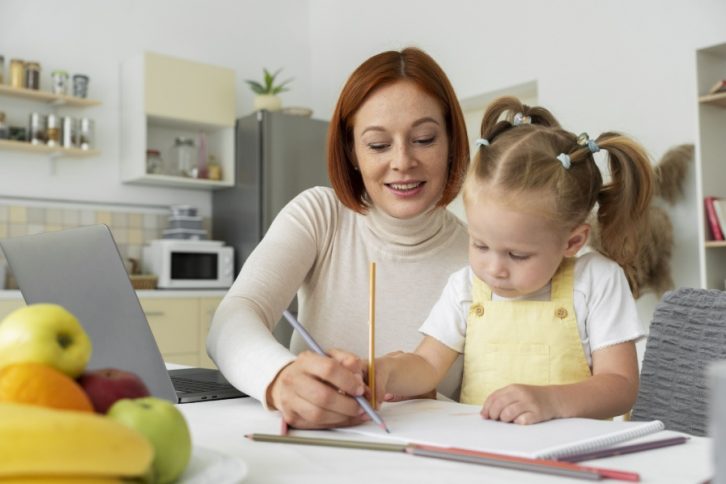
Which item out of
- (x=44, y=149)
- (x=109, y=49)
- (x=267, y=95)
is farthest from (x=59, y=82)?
(x=267, y=95)

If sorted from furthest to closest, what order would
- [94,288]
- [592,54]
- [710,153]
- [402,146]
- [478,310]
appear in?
[592,54]
[710,153]
[402,146]
[478,310]
[94,288]

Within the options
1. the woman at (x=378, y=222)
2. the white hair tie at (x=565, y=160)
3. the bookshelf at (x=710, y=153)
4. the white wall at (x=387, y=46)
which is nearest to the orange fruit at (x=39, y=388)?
the woman at (x=378, y=222)

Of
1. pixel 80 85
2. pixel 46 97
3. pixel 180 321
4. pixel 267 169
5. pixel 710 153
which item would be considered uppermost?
pixel 80 85

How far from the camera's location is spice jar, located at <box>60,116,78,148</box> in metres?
3.99

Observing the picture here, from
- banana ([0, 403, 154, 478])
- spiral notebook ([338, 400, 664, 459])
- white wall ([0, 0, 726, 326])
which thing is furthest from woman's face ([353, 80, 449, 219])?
white wall ([0, 0, 726, 326])

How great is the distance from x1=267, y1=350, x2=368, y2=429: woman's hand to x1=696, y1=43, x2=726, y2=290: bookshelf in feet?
8.40

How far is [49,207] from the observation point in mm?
4105

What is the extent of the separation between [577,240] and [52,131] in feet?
11.3

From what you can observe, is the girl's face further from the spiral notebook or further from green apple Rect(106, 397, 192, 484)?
green apple Rect(106, 397, 192, 484)

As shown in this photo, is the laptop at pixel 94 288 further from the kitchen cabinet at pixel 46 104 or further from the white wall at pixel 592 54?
the kitchen cabinet at pixel 46 104

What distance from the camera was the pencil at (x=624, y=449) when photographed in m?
0.66

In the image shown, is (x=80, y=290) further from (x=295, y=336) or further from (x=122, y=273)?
(x=295, y=336)

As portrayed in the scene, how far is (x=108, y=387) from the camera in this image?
519mm

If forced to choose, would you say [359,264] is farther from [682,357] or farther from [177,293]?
[177,293]
